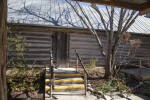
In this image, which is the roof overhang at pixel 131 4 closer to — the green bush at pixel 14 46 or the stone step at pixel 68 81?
the stone step at pixel 68 81

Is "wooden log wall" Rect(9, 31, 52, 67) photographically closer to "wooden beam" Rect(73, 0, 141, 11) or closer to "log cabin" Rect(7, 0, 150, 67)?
"log cabin" Rect(7, 0, 150, 67)

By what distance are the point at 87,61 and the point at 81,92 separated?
3502 millimetres

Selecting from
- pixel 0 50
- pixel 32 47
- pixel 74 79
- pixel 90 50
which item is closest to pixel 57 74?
pixel 74 79

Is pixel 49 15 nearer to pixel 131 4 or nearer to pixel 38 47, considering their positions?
pixel 38 47

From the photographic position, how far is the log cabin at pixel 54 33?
6973mm

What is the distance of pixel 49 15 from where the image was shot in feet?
25.8

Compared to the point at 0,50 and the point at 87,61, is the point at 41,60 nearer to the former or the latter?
the point at 87,61

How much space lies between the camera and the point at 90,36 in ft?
26.6

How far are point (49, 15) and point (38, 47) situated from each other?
2309 mm

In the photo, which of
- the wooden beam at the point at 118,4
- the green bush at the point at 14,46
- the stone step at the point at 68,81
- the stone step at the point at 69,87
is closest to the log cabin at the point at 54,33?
the green bush at the point at 14,46

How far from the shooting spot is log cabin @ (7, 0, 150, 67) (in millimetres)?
6973

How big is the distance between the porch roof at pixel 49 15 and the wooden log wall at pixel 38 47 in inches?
29.9

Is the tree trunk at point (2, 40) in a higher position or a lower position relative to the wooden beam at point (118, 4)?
lower

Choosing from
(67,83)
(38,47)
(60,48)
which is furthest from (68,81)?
(38,47)
